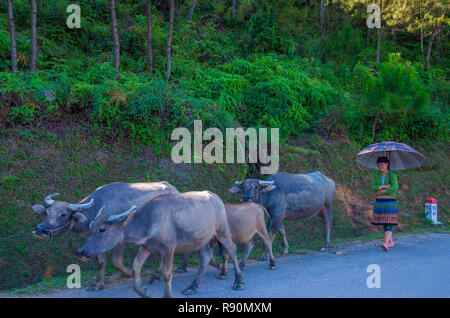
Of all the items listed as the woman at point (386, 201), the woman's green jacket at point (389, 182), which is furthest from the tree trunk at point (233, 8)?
the woman's green jacket at point (389, 182)

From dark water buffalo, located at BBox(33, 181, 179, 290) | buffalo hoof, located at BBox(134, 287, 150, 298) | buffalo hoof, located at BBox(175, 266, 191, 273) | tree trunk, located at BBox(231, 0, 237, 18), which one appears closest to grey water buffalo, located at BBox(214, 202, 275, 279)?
buffalo hoof, located at BBox(175, 266, 191, 273)

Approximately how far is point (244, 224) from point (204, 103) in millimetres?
5111

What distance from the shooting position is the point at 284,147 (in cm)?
1291

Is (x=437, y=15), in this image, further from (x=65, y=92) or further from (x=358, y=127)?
(x=65, y=92)

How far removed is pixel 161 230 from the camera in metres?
6.21

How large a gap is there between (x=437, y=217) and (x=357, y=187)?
273cm

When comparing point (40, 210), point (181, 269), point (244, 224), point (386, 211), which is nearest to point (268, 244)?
point (244, 224)

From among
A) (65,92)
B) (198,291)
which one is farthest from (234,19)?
(198,291)

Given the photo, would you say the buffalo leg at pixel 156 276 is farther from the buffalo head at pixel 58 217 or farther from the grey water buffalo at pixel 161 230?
the buffalo head at pixel 58 217

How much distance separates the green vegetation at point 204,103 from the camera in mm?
9195

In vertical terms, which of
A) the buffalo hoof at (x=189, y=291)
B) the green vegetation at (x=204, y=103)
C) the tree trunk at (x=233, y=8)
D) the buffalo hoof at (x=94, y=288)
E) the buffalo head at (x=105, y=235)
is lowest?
the buffalo hoof at (x=94, y=288)

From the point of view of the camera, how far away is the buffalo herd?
620 cm

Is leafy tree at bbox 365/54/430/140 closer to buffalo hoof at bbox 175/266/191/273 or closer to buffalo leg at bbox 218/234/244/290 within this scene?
buffalo hoof at bbox 175/266/191/273

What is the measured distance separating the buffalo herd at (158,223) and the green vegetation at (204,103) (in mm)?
1216
